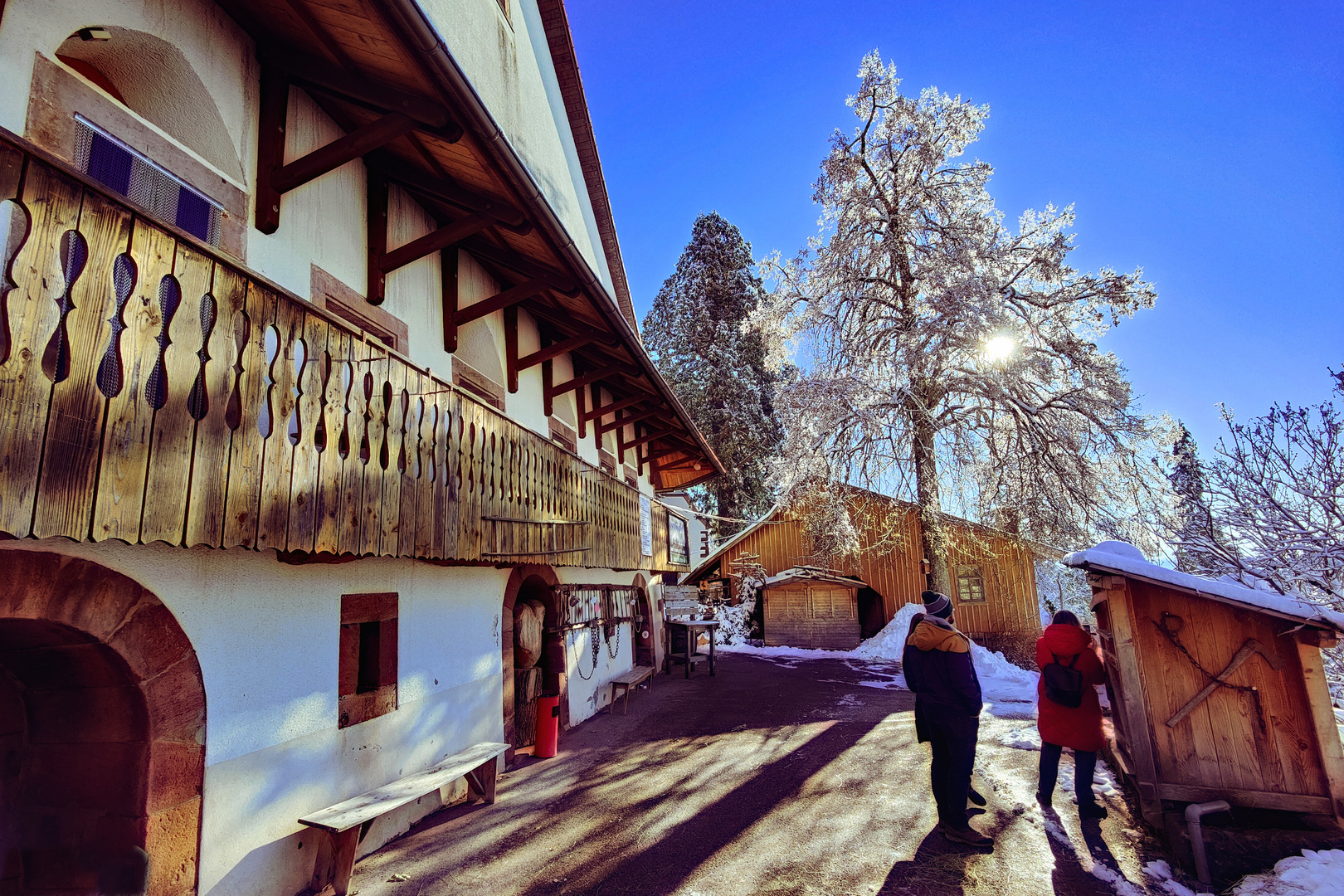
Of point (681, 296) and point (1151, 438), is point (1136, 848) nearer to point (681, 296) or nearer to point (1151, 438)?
point (1151, 438)

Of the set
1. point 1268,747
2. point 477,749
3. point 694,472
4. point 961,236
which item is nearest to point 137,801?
point 477,749

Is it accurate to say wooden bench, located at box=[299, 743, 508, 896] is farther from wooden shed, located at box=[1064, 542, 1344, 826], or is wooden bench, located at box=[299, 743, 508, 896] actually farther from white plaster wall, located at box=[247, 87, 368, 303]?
wooden shed, located at box=[1064, 542, 1344, 826]

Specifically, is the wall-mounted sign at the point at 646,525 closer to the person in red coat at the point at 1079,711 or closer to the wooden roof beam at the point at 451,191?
the wooden roof beam at the point at 451,191

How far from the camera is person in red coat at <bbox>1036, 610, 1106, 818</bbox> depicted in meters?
5.22

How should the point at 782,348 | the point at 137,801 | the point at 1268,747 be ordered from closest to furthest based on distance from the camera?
the point at 137,801, the point at 1268,747, the point at 782,348

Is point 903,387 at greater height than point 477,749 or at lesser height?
greater

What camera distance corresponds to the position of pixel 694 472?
57.2 ft

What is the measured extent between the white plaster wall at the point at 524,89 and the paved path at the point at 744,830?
624 centimetres

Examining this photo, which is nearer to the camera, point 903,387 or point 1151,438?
point 1151,438

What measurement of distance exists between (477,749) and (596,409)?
570cm

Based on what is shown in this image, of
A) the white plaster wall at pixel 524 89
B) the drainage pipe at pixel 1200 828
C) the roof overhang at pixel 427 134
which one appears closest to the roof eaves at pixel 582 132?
the white plaster wall at pixel 524 89

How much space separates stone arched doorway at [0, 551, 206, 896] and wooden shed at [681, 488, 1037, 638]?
18.2 meters

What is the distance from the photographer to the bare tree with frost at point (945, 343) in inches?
562

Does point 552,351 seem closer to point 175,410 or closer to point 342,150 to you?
point 342,150
